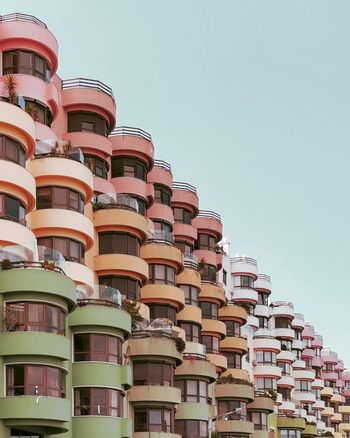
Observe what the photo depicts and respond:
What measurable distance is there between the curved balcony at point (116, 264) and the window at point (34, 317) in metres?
16.1

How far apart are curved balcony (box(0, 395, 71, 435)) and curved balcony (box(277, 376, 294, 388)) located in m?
66.4

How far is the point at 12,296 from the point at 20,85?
56.8 feet

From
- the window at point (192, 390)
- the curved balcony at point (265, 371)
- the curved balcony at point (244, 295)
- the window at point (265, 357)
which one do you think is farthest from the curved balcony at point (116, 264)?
the window at point (265, 357)

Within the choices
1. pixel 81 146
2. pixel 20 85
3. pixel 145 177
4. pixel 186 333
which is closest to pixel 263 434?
pixel 186 333

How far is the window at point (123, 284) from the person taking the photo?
236ft

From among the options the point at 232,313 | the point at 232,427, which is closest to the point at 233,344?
the point at 232,313

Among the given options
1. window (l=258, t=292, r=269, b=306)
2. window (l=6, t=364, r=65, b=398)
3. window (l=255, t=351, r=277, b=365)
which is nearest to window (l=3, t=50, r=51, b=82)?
window (l=6, t=364, r=65, b=398)

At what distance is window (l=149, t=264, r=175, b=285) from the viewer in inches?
3125

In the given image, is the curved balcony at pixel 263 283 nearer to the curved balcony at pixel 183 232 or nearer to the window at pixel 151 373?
the curved balcony at pixel 183 232

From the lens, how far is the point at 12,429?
54.2 metres

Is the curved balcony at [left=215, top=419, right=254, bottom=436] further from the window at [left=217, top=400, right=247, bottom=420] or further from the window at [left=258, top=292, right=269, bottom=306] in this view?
the window at [left=258, top=292, right=269, bottom=306]

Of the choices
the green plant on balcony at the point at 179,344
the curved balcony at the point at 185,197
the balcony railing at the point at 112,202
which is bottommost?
the green plant on balcony at the point at 179,344

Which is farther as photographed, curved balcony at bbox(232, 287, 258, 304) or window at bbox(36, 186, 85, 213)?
curved balcony at bbox(232, 287, 258, 304)

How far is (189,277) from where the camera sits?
281 ft
